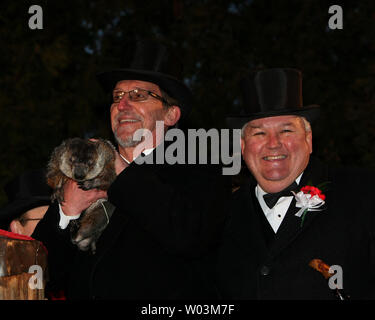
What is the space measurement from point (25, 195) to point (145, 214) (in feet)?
7.99

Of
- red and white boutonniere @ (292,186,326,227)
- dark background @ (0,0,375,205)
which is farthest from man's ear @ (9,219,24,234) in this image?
dark background @ (0,0,375,205)

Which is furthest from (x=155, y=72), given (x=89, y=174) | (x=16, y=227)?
(x=16, y=227)

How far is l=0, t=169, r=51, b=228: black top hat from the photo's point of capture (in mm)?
5109

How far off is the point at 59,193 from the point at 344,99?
10342mm

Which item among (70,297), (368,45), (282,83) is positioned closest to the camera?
(70,297)

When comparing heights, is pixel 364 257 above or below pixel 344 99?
below

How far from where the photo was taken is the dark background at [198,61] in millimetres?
12047

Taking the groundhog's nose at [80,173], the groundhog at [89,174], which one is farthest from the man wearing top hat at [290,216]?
the groundhog's nose at [80,173]
